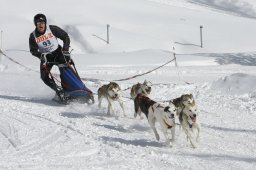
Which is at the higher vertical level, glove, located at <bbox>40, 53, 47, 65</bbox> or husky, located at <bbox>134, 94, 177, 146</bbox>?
glove, located at <bbox>40, 53, 47, 65</bbox>

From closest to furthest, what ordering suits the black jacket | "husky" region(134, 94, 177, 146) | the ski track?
the ski track
"husky" region(134, 94, 177, 146)
the black jacket

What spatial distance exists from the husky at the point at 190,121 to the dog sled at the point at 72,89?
3010mm

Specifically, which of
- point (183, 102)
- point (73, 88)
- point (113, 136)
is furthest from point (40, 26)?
point (183, 102)

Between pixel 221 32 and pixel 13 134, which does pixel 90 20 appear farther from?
pixel 13 134

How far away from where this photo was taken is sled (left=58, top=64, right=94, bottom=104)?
30.3 feet

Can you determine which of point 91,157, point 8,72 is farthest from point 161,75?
point 91,157

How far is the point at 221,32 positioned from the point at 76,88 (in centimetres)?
1424

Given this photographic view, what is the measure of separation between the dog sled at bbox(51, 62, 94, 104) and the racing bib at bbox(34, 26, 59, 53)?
426 mm

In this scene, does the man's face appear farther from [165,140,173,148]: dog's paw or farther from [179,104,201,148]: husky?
[165,140,173,148]: dog's paw

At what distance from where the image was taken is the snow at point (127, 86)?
19.8ft

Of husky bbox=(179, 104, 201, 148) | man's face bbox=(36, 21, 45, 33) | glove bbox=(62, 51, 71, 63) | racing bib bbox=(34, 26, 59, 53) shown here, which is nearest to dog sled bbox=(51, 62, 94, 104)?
glove bbox=(62, 51, 71, 63)

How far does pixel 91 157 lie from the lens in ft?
19.4

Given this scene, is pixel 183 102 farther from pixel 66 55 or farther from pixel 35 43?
pixel 35 43

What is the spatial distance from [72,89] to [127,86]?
263 cm
